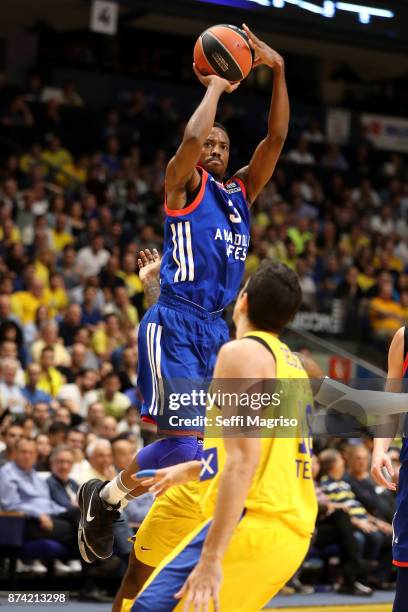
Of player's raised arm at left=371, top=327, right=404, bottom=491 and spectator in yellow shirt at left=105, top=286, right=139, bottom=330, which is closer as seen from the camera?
player's raised arm at left=371, top=327, right=404, bottom=491

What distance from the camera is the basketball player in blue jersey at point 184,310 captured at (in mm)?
5504

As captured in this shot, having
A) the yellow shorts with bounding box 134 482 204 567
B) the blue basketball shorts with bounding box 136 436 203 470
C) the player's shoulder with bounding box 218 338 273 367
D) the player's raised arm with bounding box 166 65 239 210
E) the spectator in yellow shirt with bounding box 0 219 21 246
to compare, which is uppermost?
the player's raised arm with bounding box 166 65 239 210

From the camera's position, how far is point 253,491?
4074mm

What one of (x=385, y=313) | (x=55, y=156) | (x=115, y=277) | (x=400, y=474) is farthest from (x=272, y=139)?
(x=55, y=156)

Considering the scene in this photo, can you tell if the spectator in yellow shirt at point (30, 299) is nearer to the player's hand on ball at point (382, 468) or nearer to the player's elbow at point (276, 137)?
the player's elbow at point (276, 137)

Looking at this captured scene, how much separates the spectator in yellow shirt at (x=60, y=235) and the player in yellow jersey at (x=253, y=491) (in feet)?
36.8

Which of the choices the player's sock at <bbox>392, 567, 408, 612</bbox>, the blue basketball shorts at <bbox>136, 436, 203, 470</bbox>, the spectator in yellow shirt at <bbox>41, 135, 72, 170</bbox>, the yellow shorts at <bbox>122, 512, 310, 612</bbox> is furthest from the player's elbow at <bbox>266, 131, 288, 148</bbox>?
the spectator in yellow shirt at <bbox>41, 135, 72, 170</bbox>

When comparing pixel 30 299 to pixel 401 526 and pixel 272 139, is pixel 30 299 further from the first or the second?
pixel 401 526

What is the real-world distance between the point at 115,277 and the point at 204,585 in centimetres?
A: 1091

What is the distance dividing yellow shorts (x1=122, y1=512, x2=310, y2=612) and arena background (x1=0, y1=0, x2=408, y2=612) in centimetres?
427

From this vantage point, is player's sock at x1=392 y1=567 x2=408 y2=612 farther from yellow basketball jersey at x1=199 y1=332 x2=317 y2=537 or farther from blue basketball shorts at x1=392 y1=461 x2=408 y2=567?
yellow basketball jersey at x1=199 y1=332 x2=317 y2=537

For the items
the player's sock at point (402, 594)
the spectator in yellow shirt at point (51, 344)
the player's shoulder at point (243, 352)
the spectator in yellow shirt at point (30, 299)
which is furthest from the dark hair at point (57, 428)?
the player's shoulder at point (243, 352)

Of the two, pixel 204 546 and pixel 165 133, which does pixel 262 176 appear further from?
pixel 165 133

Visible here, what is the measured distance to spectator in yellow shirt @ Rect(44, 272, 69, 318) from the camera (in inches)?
539
